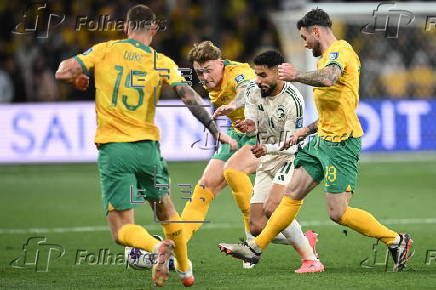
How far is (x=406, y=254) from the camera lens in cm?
824

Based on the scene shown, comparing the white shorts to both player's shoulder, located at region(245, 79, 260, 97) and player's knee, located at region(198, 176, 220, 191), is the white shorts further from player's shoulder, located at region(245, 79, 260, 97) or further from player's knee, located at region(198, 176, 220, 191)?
player's shoulder, located at region(245, 79, 260, 97)

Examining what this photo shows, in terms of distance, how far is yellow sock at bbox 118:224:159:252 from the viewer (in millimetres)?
7027

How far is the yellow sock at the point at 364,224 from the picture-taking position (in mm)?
8195

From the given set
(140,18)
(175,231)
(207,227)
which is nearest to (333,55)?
(140,18)

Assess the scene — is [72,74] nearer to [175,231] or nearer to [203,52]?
[175,231]

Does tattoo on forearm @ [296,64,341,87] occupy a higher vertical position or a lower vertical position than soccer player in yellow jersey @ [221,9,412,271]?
higher

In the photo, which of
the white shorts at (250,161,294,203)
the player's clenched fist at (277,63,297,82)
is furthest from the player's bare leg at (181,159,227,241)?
the player's clenched fist at (277,63,297,82)

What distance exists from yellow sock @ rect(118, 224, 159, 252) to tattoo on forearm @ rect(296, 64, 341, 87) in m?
1.65

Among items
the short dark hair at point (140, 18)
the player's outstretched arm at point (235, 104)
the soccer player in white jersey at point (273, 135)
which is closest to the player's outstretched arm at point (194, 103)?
the short dark hair at point (140, 18)

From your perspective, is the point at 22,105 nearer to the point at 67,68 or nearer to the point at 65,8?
the point at 65,8

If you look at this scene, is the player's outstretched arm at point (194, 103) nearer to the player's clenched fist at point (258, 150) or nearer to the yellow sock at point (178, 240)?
the yellow sock at point (178, 240)

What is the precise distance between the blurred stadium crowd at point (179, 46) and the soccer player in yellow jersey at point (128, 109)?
42.4 feet

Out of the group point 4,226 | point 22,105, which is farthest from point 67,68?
point 22,105

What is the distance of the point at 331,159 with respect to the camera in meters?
8.17
